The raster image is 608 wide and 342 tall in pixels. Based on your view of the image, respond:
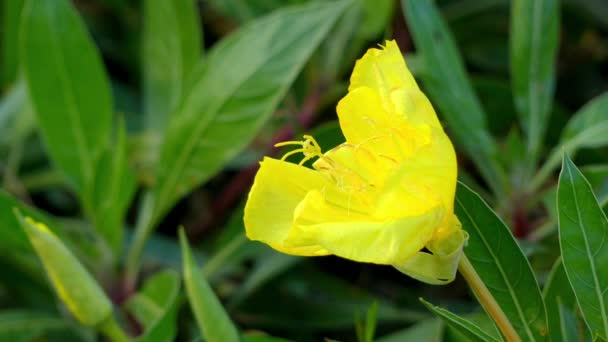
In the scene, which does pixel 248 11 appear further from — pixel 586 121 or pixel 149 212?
pixel 586 121

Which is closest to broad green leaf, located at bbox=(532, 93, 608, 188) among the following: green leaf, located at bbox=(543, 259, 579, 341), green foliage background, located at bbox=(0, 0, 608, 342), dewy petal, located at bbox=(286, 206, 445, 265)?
green foliage background, located at bbox=(0, 0, 608, 342)

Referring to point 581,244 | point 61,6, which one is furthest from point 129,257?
point 581,244

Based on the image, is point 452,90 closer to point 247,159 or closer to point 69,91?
point 247,159

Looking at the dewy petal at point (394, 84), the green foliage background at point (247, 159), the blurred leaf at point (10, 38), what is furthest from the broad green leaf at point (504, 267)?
the blurred leaf at point (10, 38)

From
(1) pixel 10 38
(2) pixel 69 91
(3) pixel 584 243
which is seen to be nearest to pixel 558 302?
(3) pixel 584 243

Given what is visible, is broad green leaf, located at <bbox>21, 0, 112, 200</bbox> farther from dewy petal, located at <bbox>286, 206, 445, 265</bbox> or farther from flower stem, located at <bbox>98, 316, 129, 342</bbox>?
dewy petal, located at <bbox>286, 206, 445, 265</bbox>

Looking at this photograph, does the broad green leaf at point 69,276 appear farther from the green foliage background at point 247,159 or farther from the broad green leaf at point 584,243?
the broad green leaf at point 584,243
